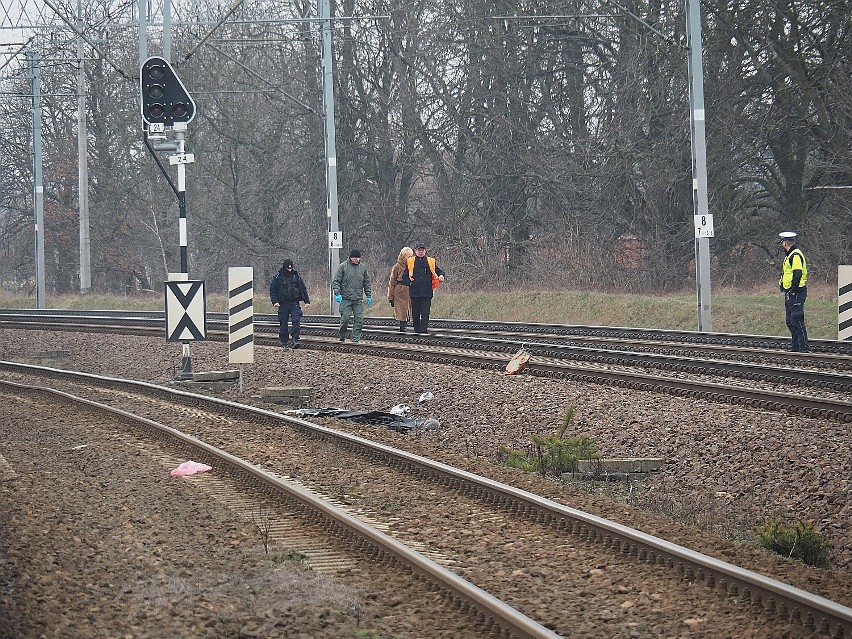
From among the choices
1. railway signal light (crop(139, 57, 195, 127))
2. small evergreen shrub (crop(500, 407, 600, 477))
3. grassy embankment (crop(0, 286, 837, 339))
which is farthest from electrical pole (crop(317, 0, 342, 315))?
small evergreen shrub (crop(500, 407, 600, 477))

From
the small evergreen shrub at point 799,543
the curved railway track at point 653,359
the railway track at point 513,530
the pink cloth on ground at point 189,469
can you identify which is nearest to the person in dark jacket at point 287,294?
the curved railway track at point 653,359

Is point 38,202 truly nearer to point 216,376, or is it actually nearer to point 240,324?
point 216,376

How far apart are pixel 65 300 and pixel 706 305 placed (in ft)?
94.8

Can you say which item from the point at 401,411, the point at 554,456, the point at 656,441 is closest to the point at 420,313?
the point at 401,411

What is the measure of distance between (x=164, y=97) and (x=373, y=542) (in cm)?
1250

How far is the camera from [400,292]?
920 inches

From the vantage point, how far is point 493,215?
132ft

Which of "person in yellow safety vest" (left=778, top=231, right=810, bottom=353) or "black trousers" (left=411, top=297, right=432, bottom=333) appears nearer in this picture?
"person in yellow safety vest" (left=778, top=231, right=810, bottom=353)

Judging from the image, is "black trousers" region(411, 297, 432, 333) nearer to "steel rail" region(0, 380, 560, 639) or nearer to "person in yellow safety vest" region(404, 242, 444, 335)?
"person in yellow safety vest" region(404, 242, 444, 335)

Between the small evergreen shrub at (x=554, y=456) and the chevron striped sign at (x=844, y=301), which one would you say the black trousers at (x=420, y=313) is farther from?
the small evergreen shrub at (x=554, y=456)

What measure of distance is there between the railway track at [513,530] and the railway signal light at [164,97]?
21.2 ft

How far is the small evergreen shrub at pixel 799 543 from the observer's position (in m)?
8.09

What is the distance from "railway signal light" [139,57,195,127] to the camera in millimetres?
18688

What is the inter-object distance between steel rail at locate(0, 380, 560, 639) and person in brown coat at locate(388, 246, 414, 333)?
33.3 ft
